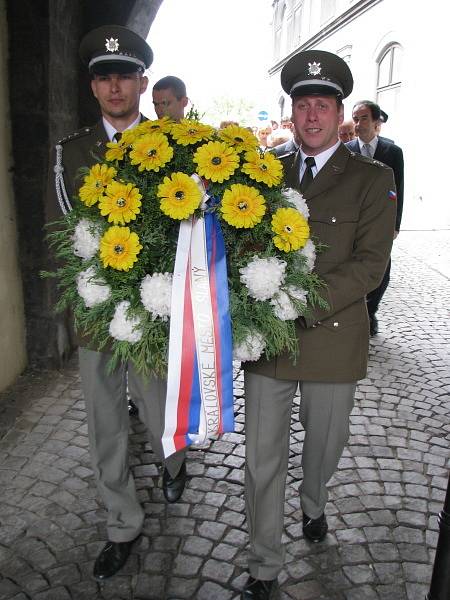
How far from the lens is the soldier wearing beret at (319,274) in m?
2.06

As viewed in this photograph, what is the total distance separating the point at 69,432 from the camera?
3.54 m

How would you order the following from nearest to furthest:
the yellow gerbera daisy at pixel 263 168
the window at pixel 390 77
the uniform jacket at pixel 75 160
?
the yellow gerbera daisy at pixel 263 168
the uniform jacket at pixel 75 160
the window at pixel 390 77

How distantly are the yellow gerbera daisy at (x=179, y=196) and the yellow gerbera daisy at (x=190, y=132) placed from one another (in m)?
0.17

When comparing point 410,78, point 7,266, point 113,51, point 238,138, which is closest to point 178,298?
point 238,138

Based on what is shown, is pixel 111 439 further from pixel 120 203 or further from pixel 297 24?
pixel 297 24

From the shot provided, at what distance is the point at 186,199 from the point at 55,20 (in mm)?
3081

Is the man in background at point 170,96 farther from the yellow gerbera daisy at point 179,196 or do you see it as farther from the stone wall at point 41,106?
the yellow gerbera daisy at point 179,196

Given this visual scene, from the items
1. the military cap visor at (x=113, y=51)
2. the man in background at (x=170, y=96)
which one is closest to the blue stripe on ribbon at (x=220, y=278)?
the military cap visor at (x=113, y=51)

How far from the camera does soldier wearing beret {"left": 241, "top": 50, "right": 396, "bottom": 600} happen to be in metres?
2.06

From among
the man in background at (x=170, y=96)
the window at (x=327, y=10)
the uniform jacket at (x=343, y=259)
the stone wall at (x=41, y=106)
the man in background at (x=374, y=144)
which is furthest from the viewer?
the window at (x=327, y=10)

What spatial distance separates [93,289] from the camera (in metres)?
1.74

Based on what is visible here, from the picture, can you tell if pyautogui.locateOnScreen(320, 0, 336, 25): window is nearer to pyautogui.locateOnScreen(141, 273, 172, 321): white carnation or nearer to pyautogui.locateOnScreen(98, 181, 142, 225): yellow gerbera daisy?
pyautogui.locateOnScreen(98, 181, 142, 225): yellow gerbera daisy

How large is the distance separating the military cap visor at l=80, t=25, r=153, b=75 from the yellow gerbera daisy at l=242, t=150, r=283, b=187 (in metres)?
0.86

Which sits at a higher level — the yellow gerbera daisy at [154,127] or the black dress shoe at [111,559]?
the yellow gerbera daisy at [154,127]
